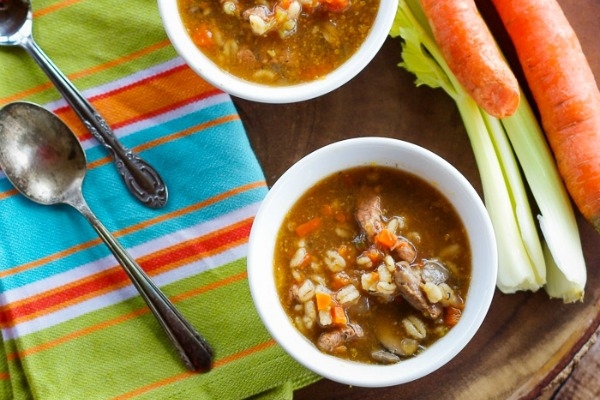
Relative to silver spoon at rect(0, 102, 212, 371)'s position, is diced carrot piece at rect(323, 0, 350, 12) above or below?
above

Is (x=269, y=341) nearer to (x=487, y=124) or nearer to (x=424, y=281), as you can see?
(x=424, y=281)

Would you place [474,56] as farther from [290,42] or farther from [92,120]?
[92,120]

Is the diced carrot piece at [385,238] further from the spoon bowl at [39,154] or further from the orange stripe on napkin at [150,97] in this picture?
the spoon bowl at [39,154]

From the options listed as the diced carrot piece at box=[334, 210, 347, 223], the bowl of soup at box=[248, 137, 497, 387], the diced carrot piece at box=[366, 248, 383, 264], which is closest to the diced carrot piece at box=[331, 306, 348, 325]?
the bowl of soup at box=[248, 137, 497, 387]

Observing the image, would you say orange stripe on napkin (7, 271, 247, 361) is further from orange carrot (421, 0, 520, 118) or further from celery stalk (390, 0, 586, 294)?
orange carrot (421, 0, 520, 118)

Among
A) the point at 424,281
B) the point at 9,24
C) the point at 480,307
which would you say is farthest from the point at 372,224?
the point at 9,24

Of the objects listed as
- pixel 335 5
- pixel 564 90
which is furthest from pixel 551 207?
pixel 335 5

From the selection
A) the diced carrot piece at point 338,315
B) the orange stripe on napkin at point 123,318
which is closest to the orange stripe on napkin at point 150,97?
the orange stripe on napkin at point 123,318
